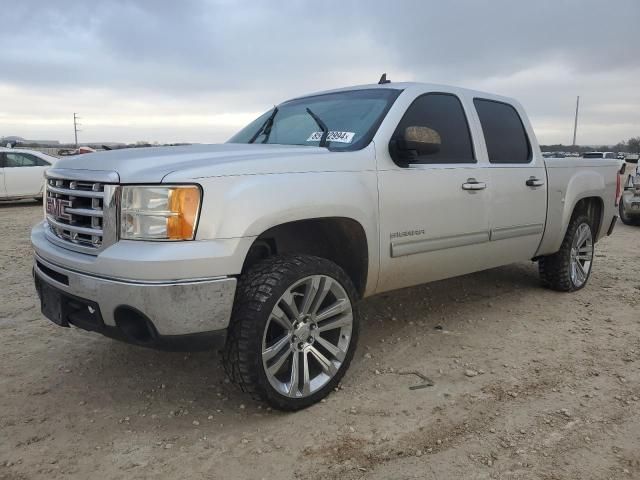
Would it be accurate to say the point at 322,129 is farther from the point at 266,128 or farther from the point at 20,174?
the point at 20,174

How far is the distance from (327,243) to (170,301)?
4.17 feet

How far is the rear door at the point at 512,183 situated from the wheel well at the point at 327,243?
4.44 ft

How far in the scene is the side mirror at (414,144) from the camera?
3477 millimetres

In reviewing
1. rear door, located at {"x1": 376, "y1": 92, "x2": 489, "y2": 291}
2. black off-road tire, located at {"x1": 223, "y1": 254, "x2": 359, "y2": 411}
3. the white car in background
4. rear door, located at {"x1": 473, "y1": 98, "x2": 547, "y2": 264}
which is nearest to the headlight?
black off-road tire, located at {"x1": 223, "y1": 254, "x2": 359, "y2": 411}

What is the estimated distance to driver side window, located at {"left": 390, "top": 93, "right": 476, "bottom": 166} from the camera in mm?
3561

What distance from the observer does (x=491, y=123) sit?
4.64 metres

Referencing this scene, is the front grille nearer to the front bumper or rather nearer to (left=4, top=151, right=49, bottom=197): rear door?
the front bumper

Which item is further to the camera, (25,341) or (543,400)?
(25,341)

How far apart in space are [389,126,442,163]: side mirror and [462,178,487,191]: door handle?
0.59 meters

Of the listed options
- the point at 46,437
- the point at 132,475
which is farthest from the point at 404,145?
the point at 46,437

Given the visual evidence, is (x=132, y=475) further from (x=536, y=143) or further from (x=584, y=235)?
(x=584, y=235)

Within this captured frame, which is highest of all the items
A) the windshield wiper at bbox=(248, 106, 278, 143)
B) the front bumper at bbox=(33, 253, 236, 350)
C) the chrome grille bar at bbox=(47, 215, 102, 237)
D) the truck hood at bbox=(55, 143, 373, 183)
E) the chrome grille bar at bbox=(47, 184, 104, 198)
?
the windshield wiper at bbox=(248, 106, 278, 143)

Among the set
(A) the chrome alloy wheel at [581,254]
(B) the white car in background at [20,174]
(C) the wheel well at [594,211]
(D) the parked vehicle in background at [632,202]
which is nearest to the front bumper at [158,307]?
(A) the chrome alloy wheel at [581,254]

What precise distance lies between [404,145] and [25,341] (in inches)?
124
